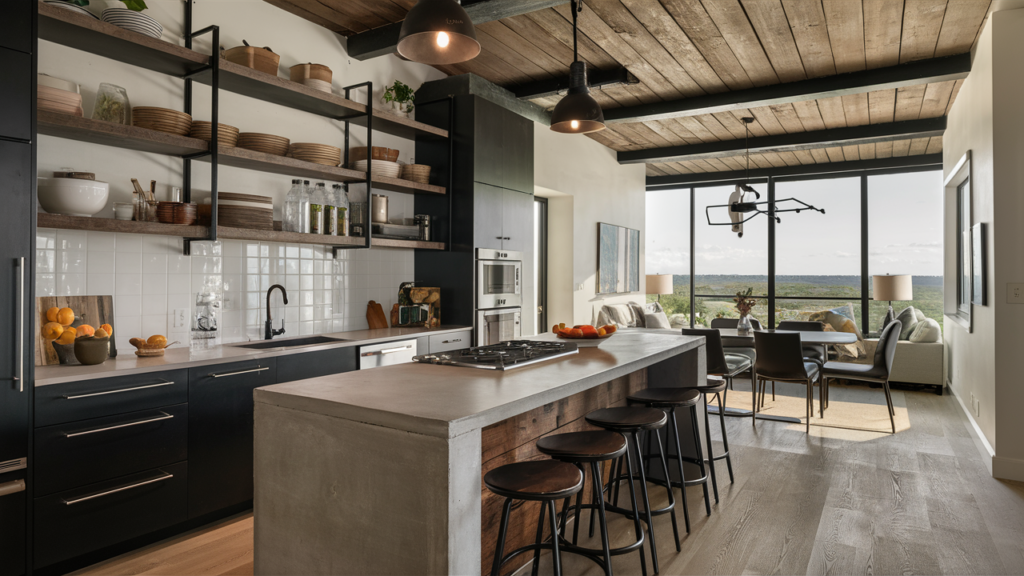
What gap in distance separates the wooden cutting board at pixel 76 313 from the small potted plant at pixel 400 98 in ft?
7.50

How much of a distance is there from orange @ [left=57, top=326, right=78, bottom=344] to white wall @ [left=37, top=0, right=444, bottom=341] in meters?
0.29

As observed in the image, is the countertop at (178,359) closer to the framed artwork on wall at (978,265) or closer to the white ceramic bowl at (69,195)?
the white ceramic bowl at (69,195)

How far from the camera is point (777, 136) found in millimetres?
6793

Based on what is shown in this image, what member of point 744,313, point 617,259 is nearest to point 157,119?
point 744,313

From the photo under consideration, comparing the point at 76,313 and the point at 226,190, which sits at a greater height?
the point at 226,190

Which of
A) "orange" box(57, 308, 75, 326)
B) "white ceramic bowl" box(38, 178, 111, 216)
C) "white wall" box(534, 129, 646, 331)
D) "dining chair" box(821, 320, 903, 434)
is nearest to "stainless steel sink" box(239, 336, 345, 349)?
"orange" box(57, 308, 75, 326)

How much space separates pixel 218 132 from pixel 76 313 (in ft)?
3.65

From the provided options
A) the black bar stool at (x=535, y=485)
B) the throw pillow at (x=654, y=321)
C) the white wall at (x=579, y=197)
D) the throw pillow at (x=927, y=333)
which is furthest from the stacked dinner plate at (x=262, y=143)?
the throw pillow at (x=927, y=333)

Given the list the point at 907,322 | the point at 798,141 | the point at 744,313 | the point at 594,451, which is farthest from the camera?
the point at 907,322

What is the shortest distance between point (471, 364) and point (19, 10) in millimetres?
2164

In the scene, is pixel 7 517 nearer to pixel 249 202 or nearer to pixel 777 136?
pixel 249 202

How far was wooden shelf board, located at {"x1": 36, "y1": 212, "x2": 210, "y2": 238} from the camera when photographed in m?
2.50

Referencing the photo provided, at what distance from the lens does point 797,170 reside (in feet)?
26.7

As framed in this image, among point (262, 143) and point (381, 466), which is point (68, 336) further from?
point (381, 466)
